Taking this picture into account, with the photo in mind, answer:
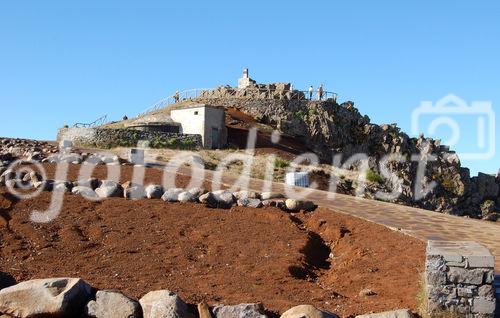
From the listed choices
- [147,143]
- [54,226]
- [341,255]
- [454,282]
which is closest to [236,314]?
[454,282]

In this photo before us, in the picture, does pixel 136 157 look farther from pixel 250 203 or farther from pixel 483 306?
pixel 483 306

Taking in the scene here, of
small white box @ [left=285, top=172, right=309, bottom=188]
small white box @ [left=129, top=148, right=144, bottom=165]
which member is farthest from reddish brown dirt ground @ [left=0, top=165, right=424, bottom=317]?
small white box @ [left=129, top=148, right=144, bottom=165]

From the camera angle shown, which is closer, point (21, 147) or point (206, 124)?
point (21, 147)

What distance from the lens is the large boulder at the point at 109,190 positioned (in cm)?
1344

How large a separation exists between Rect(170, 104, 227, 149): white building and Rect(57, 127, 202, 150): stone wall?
1.30 m

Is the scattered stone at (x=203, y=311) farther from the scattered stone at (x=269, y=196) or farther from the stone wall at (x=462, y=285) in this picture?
the scattered stone at (x=269, y=196)

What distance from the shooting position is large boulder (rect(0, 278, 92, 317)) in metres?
7.23

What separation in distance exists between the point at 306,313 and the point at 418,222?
7.30 m

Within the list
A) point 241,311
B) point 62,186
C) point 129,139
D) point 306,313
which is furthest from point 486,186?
point 241,311

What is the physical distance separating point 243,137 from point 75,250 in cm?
3049

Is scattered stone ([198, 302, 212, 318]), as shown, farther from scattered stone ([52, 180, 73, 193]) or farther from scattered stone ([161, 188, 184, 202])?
scattered stone ([52, 180, 73, 193])

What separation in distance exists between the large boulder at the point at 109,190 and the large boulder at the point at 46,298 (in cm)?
590

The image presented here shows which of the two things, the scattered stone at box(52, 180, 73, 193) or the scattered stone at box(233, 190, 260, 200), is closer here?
the scattered stone at box(52, 180, 73, 193)

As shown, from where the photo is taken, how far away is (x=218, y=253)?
10.5 meters
